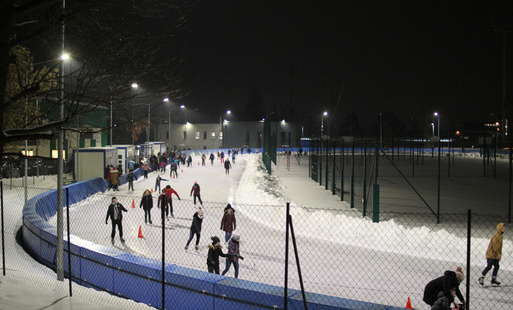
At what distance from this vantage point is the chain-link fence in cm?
850

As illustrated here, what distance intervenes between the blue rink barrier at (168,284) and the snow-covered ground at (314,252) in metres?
0.33

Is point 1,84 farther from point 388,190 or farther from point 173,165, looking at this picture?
point 173,165

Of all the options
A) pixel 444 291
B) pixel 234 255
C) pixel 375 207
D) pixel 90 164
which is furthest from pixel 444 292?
pixel 90 164

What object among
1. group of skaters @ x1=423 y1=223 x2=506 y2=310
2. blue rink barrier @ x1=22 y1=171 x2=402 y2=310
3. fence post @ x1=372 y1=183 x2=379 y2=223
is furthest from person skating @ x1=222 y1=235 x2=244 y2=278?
fence post @ x1=372 y1=183 x2=379 y2=223

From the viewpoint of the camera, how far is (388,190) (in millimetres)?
27656

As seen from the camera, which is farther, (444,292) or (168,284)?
(168,284)

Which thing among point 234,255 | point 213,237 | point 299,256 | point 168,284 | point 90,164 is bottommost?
point 299,256

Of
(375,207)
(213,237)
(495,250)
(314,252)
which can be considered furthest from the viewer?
(375,207)

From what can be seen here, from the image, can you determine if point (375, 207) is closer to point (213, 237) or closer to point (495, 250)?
point (495, 250)

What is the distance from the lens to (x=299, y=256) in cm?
1243

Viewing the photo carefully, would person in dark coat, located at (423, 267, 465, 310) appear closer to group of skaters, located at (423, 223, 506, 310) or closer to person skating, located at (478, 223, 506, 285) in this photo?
group of skaters, located at (423, 223, 506, 310)

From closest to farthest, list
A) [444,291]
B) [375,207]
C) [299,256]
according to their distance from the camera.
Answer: [444,291] < [299,256] < [375,207]

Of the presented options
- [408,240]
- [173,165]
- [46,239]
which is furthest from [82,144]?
[408,240]

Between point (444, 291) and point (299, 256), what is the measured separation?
20.6 ft
